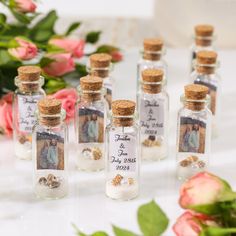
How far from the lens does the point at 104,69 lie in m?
1.66

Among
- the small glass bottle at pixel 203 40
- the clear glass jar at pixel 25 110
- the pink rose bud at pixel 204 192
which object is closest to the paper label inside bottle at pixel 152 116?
the clear glass jar at pixel 25 110

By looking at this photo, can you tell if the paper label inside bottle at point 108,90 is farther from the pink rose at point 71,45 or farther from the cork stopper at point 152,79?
the pink rose at point 71,45

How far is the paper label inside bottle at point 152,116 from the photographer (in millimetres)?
1580

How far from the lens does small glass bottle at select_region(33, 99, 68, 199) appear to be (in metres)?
1.41

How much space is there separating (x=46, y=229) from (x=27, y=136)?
359mm

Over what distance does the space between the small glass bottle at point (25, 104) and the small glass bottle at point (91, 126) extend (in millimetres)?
91

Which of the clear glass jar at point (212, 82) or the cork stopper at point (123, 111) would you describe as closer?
the cork stopper at point (123, 111)

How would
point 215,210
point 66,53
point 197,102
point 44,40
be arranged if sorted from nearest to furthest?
point 215,210 → point 197,102 → point 66,53 → point 44,40

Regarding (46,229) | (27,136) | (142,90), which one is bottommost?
(46,229)

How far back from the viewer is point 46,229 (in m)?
1.30

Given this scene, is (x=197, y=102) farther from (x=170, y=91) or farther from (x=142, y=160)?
(x=170, y=91)

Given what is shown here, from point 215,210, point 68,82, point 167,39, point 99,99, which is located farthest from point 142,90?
point 167,39

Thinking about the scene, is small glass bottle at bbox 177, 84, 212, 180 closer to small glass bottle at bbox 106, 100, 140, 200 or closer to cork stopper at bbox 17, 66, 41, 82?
small glass bottle at bbox 106, 100, 140, 200

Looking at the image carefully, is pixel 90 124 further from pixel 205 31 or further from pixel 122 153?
pixel 205 31
